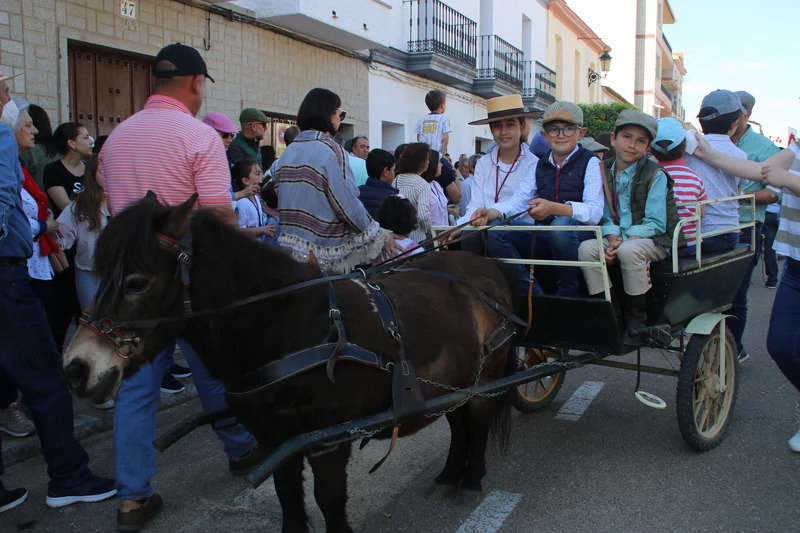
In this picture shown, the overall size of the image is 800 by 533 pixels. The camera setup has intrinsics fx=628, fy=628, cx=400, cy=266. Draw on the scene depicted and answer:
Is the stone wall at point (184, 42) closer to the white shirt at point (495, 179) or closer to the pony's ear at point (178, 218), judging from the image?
the white shirt at point (495, 179)

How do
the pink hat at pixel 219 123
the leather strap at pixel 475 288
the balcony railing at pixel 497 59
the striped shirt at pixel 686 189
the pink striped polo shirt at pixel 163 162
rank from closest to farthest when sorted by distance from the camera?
the pink striped polo shirt at pixel 163 162 < the leather strap at pixel 475 288 < the striped shirt at pixel 686 189 < the pink hat at pixel 219 123 < the balcony railing at pixel 497 59

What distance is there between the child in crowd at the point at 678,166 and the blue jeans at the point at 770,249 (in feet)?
20.1

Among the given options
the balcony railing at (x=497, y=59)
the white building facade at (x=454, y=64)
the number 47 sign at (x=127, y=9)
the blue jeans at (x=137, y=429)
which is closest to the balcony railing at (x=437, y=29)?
the white building facade at (x=454, y=64)

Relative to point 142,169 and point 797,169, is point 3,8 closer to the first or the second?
point 142,169

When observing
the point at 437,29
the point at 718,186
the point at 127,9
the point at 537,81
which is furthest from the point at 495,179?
the point at 537,81

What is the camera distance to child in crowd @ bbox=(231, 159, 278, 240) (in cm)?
591

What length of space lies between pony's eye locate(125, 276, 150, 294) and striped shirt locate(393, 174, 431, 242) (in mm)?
3603

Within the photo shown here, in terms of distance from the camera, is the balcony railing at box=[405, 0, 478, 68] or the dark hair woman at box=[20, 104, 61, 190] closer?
the dark hair woman at box=[20, 104, 61, 190]

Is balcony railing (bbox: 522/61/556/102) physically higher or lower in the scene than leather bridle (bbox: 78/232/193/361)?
higher

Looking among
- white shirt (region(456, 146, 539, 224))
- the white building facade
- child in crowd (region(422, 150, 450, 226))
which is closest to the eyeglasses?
white shirt (region(456, 146, 539, 224))

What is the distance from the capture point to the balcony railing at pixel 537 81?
23.9 m

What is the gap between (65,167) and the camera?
17.6 ft

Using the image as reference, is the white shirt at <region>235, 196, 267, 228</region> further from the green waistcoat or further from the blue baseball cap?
the blue baseball cap

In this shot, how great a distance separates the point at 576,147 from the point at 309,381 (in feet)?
8.57
